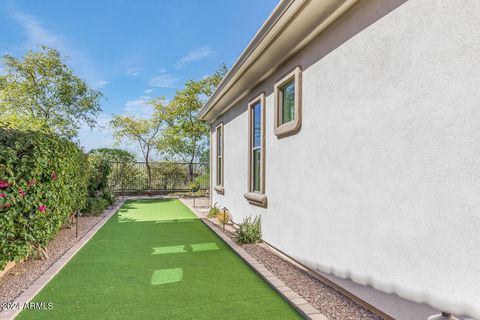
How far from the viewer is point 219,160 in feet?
34.7

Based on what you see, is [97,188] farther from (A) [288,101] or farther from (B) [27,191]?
(A) [288,101]

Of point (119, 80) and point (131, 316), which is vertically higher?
point (119, 80)

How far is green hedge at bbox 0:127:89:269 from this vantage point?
138 inches

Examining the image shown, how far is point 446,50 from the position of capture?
7.11 ft

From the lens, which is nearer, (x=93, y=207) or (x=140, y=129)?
(x=93, y=207)

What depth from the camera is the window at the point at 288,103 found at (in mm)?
4438

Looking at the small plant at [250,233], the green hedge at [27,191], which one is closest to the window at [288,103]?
the small plant at [250,233]

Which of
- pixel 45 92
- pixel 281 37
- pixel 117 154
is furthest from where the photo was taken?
pixel 117 154

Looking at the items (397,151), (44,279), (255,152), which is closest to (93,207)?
(44,279)

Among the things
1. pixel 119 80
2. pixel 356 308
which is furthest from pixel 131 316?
pixel 119 80

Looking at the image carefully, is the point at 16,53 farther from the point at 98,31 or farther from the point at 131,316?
the point at 131,316

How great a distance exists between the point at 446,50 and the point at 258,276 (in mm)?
3473

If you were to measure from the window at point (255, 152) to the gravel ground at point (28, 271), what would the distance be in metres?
3.88

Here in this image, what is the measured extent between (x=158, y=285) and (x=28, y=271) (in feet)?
6.86
